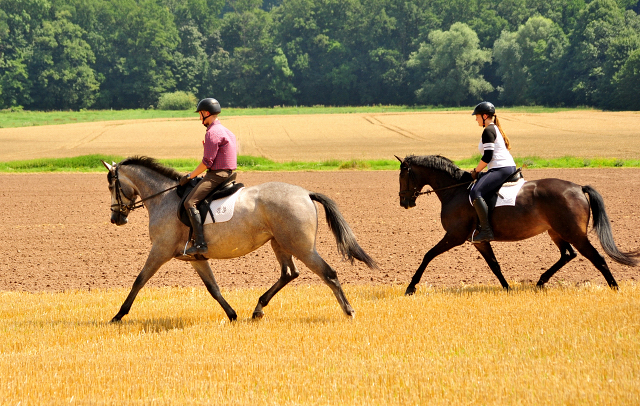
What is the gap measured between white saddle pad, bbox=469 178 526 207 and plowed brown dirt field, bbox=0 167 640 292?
2015 millimetres

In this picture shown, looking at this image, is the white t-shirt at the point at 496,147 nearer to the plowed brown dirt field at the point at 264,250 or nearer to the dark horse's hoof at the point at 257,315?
the plowed brown dirt field at the point at 264,250

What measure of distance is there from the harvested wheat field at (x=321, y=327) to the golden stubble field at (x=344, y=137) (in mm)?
24396

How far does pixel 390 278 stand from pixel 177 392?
6659mm

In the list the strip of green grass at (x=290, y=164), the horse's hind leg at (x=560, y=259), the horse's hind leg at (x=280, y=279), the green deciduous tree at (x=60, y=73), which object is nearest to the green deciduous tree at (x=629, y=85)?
the strip of green grass at (x=290, y=164)

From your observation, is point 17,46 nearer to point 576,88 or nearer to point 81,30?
point 81,30

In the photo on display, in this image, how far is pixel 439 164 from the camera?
10664mm

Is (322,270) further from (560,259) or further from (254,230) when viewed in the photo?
(560,259)

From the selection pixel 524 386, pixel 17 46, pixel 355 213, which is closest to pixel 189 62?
pixel 17 46

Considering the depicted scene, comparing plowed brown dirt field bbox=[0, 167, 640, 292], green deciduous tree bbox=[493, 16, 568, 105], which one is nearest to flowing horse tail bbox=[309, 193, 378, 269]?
plowed brown dirt field bbox=[0, 167, 640, 292]

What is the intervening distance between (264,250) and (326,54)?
95350mm

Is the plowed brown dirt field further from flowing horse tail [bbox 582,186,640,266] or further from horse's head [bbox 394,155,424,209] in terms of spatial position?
horse's head [bbox 394,155,424,209]

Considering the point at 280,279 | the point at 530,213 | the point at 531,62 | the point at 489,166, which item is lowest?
the point at 280,279

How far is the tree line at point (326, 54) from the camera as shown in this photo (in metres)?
86.2

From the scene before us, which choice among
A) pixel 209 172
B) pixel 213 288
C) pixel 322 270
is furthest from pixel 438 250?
pixel 209 172
